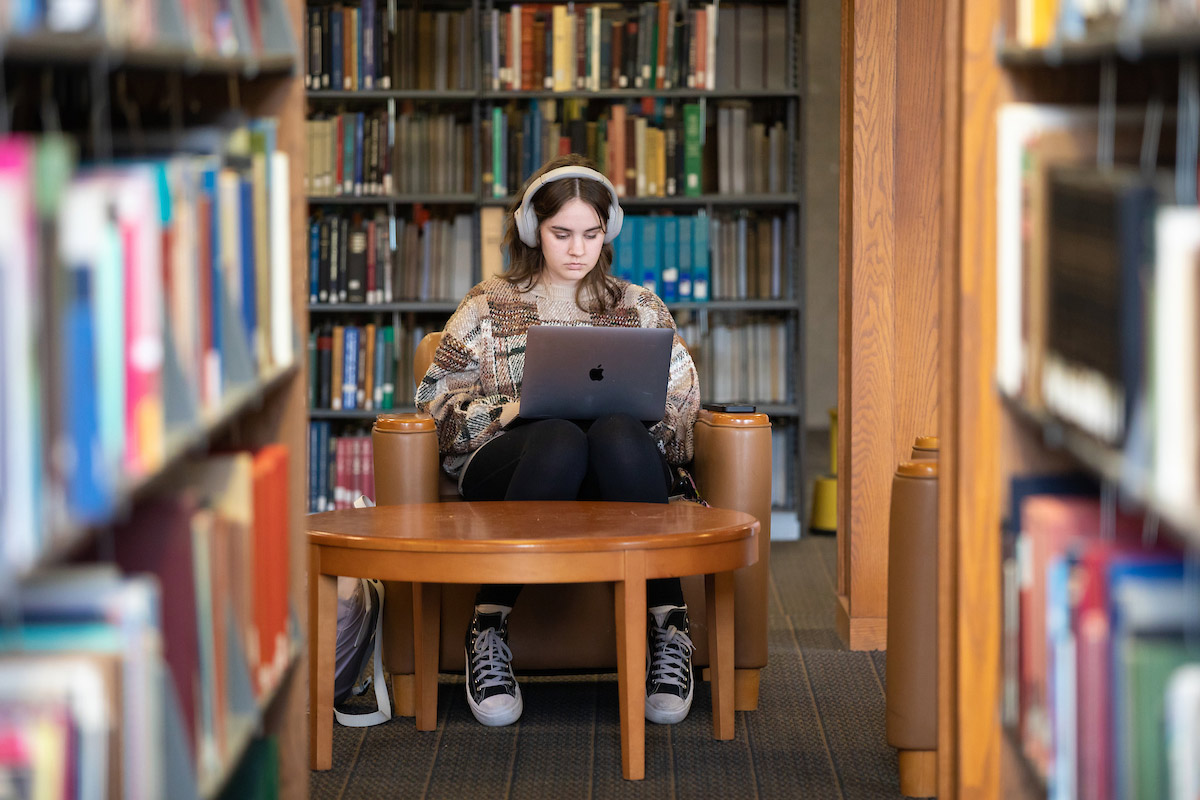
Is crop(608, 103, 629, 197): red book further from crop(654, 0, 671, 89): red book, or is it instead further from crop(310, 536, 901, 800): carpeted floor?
crop(310, 536, 901, 800): carpeted floor

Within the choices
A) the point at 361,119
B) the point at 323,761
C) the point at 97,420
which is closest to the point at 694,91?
the point at 361,119

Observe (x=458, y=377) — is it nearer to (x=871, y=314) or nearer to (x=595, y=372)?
(x=595, y=372)

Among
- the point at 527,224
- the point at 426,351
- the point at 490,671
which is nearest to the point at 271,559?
the point at 490,671

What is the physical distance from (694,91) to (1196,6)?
132 inches

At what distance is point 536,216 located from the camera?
2.78 metres

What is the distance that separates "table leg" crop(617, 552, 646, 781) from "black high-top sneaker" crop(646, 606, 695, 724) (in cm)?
25

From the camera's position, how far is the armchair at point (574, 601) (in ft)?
7.82

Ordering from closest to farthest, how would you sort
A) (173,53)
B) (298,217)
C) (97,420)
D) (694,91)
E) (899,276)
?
1. (97,420)
2. (173,53)
3. (298,217)
4. (899,276)
5. (694,91)

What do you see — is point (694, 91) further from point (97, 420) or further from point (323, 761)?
point (97, 420)

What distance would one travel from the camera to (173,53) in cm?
102

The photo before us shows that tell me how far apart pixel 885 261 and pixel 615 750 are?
126 cm

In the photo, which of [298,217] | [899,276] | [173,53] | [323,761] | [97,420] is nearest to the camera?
[97,420]

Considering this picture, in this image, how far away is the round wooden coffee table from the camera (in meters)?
1.96

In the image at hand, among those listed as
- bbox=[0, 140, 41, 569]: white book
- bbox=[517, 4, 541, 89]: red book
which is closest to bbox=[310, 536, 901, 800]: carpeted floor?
bbox=[0, 140, 41, 569]: white book
